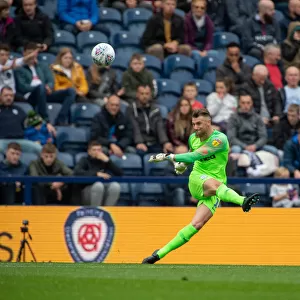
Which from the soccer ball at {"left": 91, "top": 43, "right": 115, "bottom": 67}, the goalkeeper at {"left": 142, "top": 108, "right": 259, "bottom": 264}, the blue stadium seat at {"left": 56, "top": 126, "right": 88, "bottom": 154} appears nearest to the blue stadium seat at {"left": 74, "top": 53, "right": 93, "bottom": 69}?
the blue stadium seat at {"left": 56, "top": 126, "right": 88, "bottom": 154}

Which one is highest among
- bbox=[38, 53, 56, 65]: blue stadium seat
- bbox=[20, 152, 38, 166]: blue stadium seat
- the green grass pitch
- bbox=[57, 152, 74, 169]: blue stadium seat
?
bbox=[38, 53, 56, 65]: blue stadium seat

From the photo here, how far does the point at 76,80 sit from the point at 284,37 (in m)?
5.50

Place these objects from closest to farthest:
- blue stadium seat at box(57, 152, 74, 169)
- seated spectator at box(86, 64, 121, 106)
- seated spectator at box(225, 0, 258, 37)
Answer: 1. blue stadium seat at box(57, 152, 74, 169)
2. seated spectator at box(86, 64, 121, 106)
3. seated spectator at box(225, 0, 258, 37)

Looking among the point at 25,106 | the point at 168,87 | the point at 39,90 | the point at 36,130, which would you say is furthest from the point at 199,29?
the point at 36,130

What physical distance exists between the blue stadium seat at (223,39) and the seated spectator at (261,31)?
11.2 inches

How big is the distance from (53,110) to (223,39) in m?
4.56

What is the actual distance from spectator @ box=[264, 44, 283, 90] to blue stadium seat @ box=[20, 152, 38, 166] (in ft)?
18.7

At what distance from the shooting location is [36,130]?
53.5 ft

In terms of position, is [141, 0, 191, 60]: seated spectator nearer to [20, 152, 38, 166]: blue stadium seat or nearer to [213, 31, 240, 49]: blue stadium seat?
[213, 31, 240, 49]: blue stadium seat

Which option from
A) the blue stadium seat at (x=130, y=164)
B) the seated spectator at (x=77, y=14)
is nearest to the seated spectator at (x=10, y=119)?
the blue stadium seat at (x=130, y=164)

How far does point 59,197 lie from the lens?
15.1 metres

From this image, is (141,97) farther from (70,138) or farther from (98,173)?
(98,173)

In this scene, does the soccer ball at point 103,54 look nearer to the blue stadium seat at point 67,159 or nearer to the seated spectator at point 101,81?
the blue stadium seat at point 67,159

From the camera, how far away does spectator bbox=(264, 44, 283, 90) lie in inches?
749
